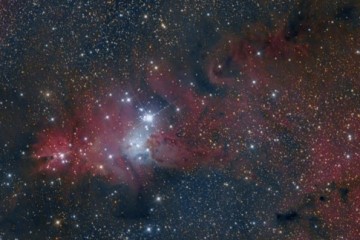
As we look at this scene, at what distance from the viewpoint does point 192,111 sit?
4.02m

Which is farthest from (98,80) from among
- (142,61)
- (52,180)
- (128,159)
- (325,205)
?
(325,205)

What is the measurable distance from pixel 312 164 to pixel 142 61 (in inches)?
81.8

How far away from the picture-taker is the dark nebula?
3.97m

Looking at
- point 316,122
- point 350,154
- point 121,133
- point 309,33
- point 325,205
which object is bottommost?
point 325,205

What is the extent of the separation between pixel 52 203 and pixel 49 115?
94cm

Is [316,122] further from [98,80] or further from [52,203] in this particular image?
[52,203]

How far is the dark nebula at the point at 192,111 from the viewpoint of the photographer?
3.97 meters

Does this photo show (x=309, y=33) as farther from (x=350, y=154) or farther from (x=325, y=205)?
(x=325, y=205)

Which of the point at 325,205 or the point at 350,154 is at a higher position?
the point at 350,154

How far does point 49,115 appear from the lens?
404cm

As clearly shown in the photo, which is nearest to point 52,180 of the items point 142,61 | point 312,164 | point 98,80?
point 98,80

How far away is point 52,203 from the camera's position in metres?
4.10

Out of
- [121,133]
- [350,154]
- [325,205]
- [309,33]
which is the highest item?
[309,33]

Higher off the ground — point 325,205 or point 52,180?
point 52,180
